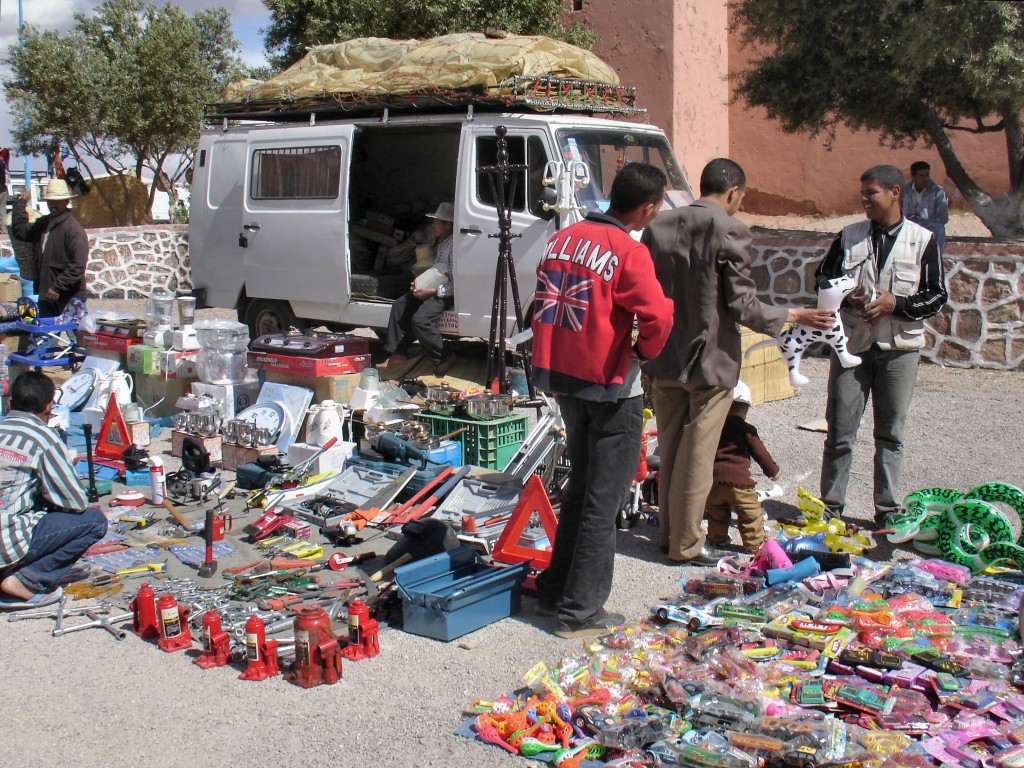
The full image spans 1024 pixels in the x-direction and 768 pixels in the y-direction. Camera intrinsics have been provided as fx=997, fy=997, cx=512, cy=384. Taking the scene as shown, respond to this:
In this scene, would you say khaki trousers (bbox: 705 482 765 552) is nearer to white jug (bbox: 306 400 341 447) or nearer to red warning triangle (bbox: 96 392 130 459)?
white jug (bbox: 306 400 341 447)

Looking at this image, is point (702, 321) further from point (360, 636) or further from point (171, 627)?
point (171, 627)

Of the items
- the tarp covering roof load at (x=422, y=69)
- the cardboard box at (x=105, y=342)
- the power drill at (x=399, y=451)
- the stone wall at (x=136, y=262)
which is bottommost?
the power drill at (x=399, y=451)

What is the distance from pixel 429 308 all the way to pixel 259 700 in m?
6.13

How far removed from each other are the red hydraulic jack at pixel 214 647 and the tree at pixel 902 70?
10252mm

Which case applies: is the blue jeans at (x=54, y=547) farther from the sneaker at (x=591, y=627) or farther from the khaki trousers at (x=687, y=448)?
the khaki trousers at (x=687, y=448)

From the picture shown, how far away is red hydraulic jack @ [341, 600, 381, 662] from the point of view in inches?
172

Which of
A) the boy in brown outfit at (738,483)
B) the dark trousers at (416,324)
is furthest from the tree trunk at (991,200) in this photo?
the boy in brown outfit at (738,483)

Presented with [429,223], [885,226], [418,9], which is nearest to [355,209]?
[429,223]

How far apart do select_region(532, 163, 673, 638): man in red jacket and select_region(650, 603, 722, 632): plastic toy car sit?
0.78 ft

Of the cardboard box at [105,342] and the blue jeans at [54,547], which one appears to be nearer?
the blue jeans at [54,547]

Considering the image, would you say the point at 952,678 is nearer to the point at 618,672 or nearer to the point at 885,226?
the point at 618,672

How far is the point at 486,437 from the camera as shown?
6973mm

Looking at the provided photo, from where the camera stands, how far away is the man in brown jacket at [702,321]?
16.5 ft

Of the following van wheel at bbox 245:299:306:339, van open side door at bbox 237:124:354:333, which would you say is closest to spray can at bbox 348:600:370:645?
van open side door at bbox 237:124:354:333
